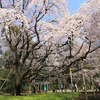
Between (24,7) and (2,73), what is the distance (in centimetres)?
1326

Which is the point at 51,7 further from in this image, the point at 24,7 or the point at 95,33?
the point at 95,33

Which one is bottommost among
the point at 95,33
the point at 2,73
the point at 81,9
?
the point at 2,73

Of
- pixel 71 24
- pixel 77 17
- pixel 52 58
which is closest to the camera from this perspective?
pixel 71 24

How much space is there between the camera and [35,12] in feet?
33.0

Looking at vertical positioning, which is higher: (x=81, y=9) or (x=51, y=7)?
(x=51, y=7)

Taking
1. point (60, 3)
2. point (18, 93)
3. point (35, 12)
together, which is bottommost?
point (18, 93)

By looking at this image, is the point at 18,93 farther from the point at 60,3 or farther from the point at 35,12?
the point at 60,3

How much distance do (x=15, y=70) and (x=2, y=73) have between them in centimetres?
957

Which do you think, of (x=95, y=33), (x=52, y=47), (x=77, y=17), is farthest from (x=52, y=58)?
(x=95, y=33)

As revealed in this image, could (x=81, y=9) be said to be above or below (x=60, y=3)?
below

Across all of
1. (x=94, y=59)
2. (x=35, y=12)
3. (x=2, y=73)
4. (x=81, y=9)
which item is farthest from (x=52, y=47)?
(x=2, y=73)

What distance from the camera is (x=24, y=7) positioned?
10312 millimetres

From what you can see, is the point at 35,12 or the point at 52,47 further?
the point at 52,47

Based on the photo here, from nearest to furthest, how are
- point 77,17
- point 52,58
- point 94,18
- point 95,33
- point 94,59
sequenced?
1. point 94,18
2. point 95,33
3. point 77,17
4. point 94,59
5. point 52,58
